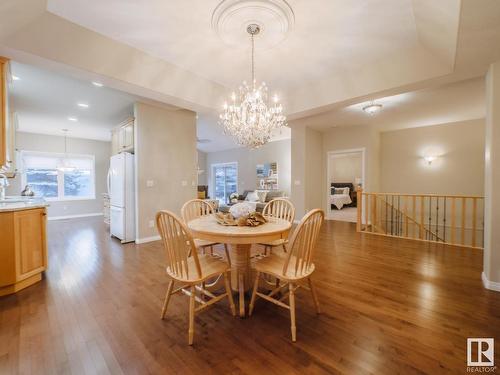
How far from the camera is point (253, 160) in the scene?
9242mm

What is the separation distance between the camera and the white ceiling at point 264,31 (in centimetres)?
218

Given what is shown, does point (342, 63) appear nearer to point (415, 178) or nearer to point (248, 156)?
point (415, 178)

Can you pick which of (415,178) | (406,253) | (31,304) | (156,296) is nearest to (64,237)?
(31,304)

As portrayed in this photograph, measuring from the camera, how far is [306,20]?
236 cm

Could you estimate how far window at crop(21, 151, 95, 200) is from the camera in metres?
6.66

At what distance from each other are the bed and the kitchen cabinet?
830 centimetres

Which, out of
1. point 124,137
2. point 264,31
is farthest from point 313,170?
point 124,137

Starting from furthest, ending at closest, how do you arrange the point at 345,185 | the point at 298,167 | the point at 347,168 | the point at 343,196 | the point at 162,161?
the point at 347,168
the point at 345,185
the point at 343,196
the point at 298,167
the point at 162,161

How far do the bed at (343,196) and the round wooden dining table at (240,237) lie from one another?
716cm

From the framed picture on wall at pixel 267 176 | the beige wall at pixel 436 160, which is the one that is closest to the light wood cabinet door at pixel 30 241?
the framed picture on wall at pixel 267 176

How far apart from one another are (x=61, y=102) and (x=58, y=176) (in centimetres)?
402

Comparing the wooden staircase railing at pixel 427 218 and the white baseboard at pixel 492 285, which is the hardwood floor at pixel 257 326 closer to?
the white baseboard at pixel 492 285

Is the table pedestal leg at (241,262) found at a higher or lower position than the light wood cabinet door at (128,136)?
lower

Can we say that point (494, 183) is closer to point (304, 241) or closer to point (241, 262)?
point (304, 241)
